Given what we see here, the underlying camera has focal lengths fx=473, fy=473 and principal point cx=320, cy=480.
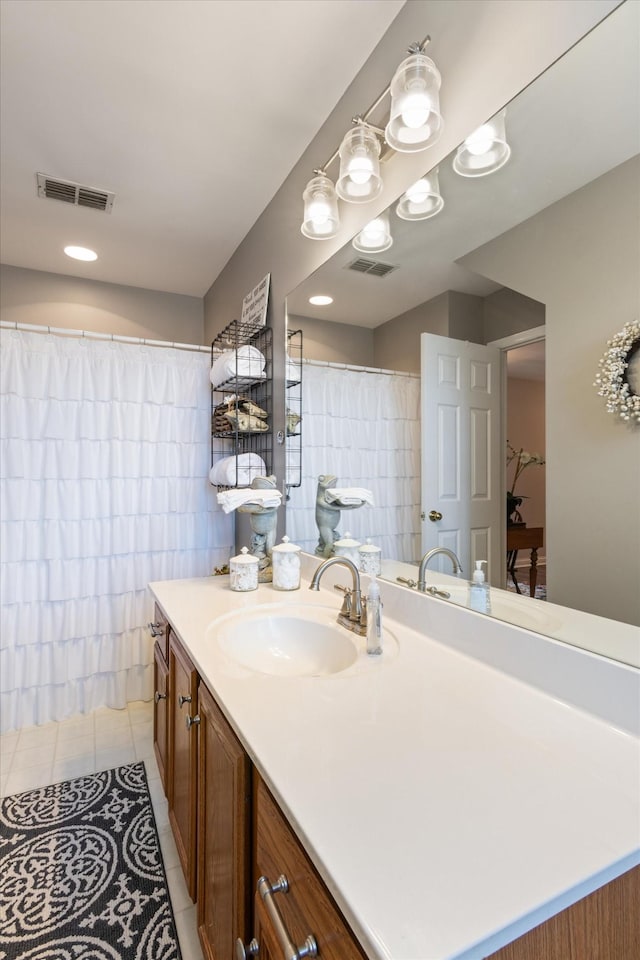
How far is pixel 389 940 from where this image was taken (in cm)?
44

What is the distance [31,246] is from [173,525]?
1734 mm

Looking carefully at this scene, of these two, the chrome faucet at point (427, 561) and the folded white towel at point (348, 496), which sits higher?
the folded white towel at point (348, 496)

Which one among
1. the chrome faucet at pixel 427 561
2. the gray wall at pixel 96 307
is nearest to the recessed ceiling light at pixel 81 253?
the gray wall at pixel 96 307

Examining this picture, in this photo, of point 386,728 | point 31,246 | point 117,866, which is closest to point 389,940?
point 386,728

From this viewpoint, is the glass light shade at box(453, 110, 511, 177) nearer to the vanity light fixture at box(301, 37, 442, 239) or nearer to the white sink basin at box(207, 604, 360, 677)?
the vanity light fixture at box(301, 37, 442, 239)

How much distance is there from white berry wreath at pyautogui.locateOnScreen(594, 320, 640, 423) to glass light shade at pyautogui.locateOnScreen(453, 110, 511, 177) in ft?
1.69

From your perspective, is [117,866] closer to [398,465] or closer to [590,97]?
[398,465]

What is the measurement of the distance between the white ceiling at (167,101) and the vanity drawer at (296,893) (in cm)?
195

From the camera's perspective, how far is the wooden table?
98 centimetres

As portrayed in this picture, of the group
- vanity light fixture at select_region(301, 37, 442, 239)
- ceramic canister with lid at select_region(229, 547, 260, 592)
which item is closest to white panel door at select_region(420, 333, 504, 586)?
vanity light fixture at select_region(301, 37, 442, 239)

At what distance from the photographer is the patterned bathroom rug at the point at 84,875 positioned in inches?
48.8

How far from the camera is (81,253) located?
271cm

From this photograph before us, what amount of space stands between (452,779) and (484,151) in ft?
4.14

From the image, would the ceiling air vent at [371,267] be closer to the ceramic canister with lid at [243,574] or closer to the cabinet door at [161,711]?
the ceramic canister with lid at [243,574]
